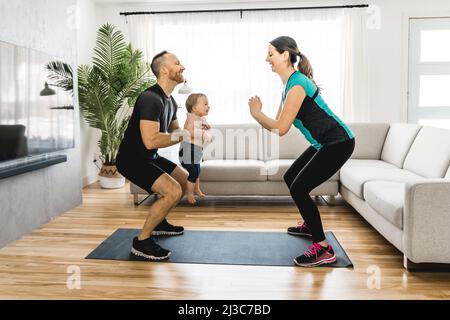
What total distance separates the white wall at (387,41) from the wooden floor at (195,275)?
2.84 metres

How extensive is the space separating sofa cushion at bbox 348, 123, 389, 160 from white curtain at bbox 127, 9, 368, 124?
1.20 meters

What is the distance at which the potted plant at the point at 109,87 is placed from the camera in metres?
5.20

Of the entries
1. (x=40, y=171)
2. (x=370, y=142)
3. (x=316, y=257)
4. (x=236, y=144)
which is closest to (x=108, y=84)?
(x=236, y=144)

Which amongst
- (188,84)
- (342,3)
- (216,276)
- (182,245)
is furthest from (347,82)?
(216,276)

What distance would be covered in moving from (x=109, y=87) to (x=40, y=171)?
1936 millimetres

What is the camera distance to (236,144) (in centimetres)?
489

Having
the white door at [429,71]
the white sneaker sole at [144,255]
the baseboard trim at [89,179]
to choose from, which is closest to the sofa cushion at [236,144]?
the baseboard trim at [89,179]

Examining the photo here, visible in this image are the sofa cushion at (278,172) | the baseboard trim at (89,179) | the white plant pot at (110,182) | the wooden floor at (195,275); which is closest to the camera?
the wooden floor at (195,275)

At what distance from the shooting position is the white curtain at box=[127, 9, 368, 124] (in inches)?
231

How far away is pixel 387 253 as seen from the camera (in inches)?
114

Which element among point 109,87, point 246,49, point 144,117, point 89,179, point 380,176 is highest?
point 246,49

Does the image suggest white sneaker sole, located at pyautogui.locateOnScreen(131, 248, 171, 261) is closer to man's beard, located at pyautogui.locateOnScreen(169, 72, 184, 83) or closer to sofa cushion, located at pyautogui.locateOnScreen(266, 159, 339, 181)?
man's beard, located at pyautogui.locateOnScreen(169, 72, 184, 83)

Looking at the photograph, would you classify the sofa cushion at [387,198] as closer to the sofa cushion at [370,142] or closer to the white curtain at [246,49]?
the sofa cushion at [370,142]

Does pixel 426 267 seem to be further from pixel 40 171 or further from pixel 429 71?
pixel 429 71
